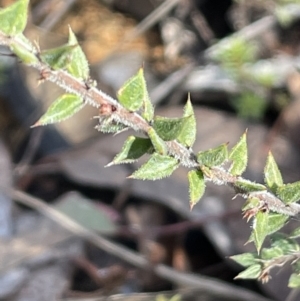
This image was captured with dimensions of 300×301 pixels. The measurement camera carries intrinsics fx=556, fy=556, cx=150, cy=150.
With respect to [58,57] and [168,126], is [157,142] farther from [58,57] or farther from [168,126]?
[58,57]

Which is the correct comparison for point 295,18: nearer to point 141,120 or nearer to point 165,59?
point 165,59

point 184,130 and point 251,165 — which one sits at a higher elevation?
point 184,130

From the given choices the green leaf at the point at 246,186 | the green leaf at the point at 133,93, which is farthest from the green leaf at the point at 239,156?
the green leaf at the point at 133,93

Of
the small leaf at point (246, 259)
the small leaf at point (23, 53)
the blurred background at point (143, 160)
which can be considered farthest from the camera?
the blurred background at point (143, 160)

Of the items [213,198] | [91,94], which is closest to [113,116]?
[91,94]

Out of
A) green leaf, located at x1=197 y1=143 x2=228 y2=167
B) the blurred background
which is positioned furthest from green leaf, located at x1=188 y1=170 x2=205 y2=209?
the blurred background

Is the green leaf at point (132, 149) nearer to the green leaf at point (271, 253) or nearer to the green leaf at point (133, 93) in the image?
the green leaf at point (133, 93)
